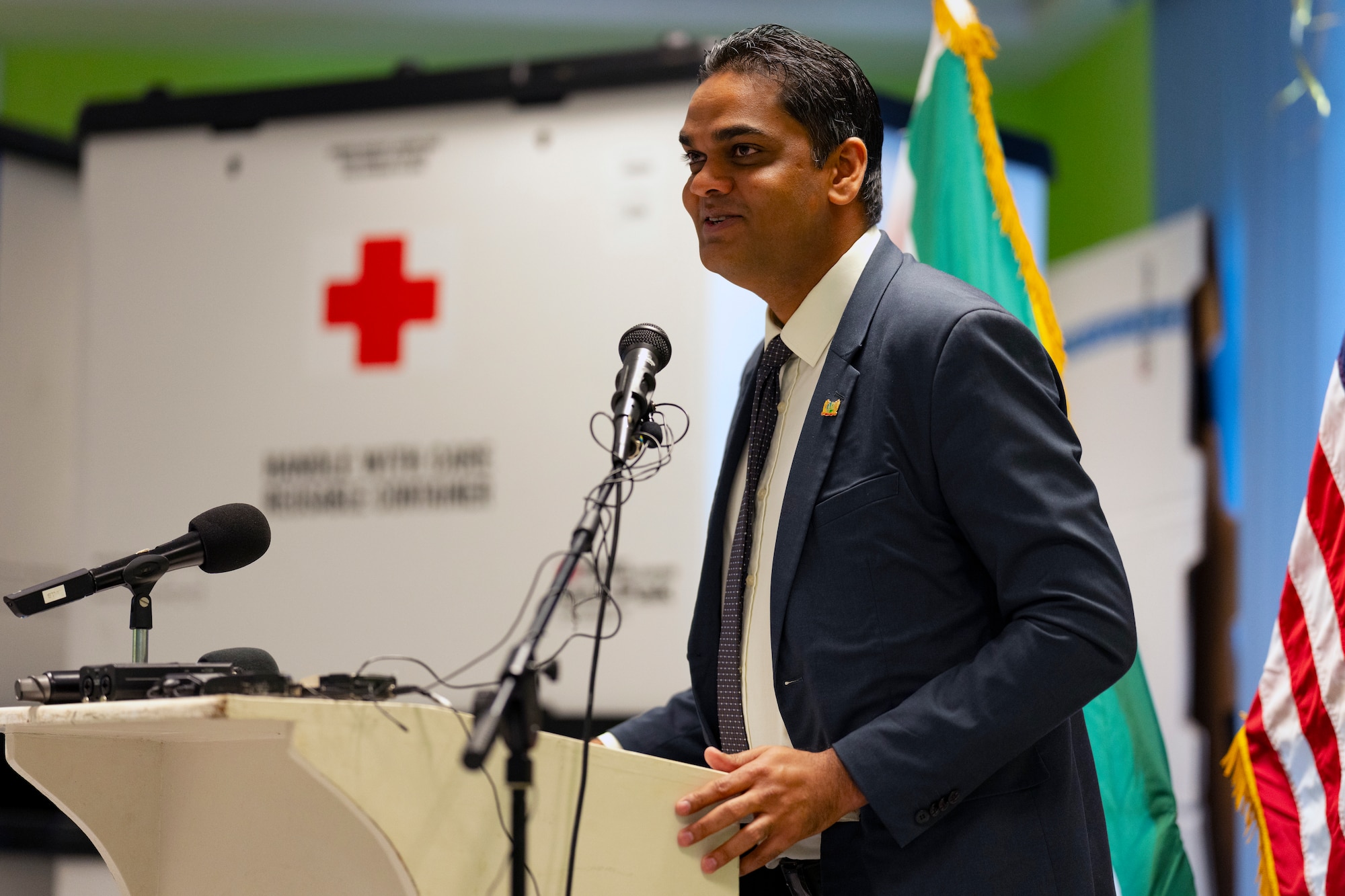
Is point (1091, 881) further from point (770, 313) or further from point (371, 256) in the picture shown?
point (371, 256)

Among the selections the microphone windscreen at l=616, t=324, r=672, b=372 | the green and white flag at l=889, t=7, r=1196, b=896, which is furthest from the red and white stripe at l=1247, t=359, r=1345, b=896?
the microphone windscreen at l=616, t=324, r=672, b=372

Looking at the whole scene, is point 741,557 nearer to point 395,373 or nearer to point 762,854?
point 762,854

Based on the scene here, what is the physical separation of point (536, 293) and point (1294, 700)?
82.5 inches

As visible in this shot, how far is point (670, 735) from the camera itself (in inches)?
61.4

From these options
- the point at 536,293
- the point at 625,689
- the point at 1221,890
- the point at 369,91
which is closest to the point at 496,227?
the point at 536,293

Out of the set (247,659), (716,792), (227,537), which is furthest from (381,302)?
(716,792)

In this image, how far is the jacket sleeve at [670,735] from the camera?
5.09ft

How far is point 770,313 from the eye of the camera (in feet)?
5.19

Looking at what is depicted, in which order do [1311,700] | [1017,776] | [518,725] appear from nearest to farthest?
[518,725] < [1017,776] < [1311,700]

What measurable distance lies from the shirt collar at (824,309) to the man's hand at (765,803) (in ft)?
1.69

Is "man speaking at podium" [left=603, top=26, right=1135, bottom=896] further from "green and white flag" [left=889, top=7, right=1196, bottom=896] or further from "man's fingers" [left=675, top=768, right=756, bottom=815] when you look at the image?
"green and white flag" [left=889, top=7, right=1196, bottom=896]

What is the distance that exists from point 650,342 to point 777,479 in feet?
0.75

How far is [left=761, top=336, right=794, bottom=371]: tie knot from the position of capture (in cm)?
154

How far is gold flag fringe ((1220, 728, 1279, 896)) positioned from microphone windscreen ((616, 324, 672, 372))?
106cm
